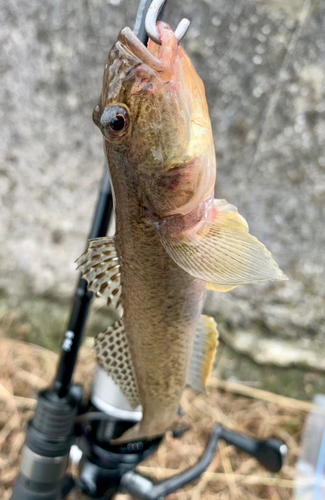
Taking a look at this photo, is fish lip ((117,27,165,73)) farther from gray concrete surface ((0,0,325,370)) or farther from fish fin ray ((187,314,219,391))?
gray concrete surface ((0,0,325,370))

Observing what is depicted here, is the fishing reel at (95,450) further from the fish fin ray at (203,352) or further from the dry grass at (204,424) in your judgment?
the dry grass at (204,424)

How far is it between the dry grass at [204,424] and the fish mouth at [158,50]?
1.32m

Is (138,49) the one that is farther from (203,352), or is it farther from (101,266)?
(203,352)

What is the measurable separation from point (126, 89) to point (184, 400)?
134 cm

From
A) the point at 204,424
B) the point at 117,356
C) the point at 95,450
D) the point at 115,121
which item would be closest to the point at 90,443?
the point at 95,450

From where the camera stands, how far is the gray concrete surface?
A: 104 cm

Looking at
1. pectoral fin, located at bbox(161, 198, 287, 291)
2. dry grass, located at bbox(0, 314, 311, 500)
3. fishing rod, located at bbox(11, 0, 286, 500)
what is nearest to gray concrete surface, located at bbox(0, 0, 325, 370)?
dry grass, located at bbox(0, 314, 311, 500)

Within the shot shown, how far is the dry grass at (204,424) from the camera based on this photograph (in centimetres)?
130

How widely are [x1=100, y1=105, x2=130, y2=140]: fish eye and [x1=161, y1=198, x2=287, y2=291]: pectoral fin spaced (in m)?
0.17

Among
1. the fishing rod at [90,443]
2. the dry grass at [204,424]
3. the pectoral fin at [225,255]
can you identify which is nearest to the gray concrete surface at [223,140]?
the dry grass at [204,424]

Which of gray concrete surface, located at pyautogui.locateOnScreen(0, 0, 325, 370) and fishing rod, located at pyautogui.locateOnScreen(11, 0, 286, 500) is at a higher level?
gray concrete surface, located at pyautogui.locateOnScreen(0, 0, 325, 370)

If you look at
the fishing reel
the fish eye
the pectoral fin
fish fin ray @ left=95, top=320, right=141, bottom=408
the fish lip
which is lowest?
the fishing reel

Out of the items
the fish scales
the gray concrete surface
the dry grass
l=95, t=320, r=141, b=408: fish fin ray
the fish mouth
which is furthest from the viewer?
Result: the dry grass

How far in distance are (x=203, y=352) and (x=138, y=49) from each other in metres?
0.53
